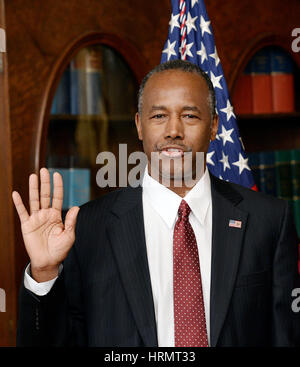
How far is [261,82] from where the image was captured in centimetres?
305

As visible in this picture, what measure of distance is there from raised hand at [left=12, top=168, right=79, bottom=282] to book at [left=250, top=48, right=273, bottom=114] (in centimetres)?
191

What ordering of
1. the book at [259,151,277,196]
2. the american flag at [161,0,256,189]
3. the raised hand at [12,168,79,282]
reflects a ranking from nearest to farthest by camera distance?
the raised hand at [12,168,79,282] → the american flag at [161,0,256,189] → the book at [259,151,277,196]

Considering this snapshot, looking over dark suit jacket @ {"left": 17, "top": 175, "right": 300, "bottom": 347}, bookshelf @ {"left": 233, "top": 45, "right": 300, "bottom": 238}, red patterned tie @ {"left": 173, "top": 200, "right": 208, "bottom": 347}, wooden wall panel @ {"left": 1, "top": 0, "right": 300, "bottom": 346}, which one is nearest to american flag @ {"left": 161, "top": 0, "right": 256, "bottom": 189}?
wooden wall panel @ {"left": 1, "top": 0, "right": 300, "bottom": 346}

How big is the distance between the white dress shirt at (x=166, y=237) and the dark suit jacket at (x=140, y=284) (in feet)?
0.09

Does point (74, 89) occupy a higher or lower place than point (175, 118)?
higher

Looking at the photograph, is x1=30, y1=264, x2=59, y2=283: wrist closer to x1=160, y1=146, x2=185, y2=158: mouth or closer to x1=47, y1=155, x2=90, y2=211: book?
x1=160, y1=146, x2=185, y2=158: mouth

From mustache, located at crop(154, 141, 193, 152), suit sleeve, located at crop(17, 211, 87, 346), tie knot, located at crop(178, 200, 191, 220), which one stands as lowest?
suit sleeve, located at crop(17, 211, 87, 346)

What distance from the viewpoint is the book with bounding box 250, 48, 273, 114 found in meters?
3.02

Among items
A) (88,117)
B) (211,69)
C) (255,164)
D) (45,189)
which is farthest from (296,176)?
(45,189)

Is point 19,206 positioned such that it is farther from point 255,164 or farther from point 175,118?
point 255,164

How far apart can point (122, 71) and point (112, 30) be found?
0.66ft

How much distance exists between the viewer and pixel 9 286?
7.30 ft

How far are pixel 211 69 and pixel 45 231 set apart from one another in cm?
131

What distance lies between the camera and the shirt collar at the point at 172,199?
156cm
